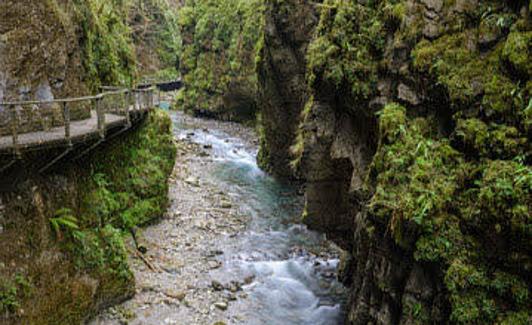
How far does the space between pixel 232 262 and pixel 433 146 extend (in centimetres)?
988

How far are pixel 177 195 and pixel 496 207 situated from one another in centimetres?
1803

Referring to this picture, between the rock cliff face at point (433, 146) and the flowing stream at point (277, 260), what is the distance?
3.34m

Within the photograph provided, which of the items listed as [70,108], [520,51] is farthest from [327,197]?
[70,108]

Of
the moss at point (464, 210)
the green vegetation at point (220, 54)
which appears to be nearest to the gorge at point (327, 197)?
the moss at point (464, 210)

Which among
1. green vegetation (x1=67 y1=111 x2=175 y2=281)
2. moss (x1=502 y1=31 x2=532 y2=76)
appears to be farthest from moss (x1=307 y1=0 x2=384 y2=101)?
green vegetation (x1=67 y1=111 x2=175 y2=281)

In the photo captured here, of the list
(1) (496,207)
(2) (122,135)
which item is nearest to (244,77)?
(2) (122,135)

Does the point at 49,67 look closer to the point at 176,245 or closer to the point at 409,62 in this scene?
the point at 176,245

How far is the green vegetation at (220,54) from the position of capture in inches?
1593

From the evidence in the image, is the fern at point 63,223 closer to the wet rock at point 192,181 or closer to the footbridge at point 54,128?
the footbridge at point 54,128

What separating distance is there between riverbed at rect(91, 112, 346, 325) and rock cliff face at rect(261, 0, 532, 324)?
3.89m

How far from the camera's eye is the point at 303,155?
14.2 metres

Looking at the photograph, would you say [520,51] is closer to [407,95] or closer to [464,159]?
[464,159]

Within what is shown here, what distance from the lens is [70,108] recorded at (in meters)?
14.1

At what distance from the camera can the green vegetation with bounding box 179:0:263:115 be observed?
40469 mm
